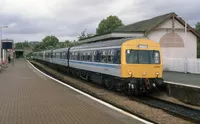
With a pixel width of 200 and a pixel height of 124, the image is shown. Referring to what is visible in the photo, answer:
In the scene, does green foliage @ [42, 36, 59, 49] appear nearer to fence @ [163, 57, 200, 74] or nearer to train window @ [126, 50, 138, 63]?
fence @ [163, 57, 200, 74]

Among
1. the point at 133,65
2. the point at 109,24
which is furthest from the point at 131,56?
the point at 109,24

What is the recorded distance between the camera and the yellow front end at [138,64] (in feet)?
53.1

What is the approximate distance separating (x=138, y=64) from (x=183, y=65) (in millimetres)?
13499

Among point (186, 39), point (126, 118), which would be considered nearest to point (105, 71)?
point (126, 118)

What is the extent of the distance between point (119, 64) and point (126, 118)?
7.09 metres

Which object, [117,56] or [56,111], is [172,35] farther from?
[56,111]

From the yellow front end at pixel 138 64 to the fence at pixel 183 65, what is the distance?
35.1ft

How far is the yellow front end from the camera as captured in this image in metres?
16.2

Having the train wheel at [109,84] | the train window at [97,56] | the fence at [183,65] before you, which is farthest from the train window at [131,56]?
the fence at [183,65]

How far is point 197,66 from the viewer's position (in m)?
26.7

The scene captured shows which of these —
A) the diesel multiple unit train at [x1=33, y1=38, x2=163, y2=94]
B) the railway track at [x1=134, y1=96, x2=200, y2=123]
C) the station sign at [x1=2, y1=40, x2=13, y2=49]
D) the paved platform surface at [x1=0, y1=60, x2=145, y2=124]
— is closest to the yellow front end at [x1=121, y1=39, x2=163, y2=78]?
the diesel multiple unit train at [x1=33, y1=38, x2=163, y2=94]

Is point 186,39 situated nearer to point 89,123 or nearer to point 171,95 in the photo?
point 171,95

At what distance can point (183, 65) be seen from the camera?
28859mm

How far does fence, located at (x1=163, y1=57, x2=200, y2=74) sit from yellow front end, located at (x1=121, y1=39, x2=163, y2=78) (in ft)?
35.1
